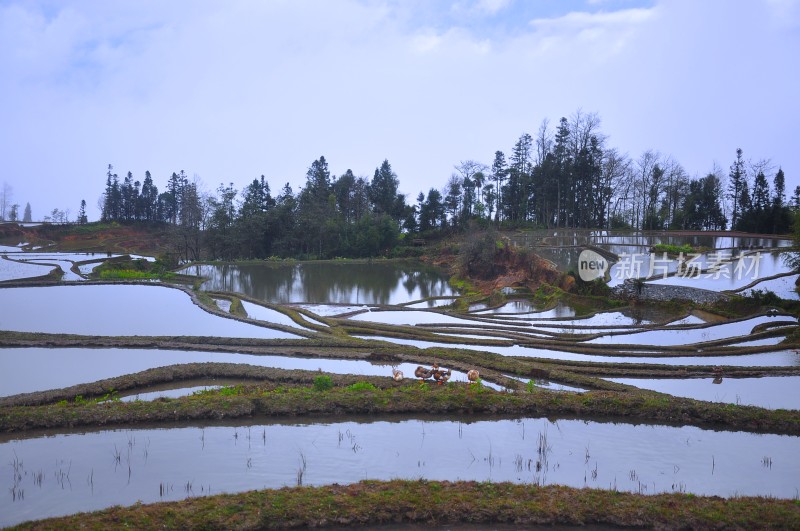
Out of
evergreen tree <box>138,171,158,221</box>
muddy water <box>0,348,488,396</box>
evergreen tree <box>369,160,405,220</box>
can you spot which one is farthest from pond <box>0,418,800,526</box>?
evergreen tree <box>138,171,158,221</box>

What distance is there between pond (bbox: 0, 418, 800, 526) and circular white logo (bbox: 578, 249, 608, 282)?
22383mm

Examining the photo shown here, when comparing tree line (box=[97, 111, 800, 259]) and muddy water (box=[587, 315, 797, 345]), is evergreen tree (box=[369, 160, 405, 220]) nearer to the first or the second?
tree line (box=[97, 111, 800, 259])

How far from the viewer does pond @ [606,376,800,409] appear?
12977 mm

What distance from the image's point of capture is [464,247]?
47438mm

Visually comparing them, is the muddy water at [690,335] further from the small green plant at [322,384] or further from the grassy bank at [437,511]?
the grassy bank at [437,511]

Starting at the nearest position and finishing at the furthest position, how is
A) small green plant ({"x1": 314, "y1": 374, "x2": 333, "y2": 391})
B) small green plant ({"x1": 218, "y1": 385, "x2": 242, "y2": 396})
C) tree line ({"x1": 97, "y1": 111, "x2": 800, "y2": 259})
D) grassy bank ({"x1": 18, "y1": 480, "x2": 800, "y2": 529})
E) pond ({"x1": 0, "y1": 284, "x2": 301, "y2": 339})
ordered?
grassy bank ({"x1": 18, "y1": 480, "x2": 800, "y2": 529}), small green plant ({"x1": 218, "y1": 385, "x2": 242, "y2": 396}), small green plant ({"x1": 314, "y1": 374, "x2": 333, "y2": 391}), pond ({"x1": 0, "y1": 284, "x2": 301, "y2": 339}), tree line ({"x1": 97, "y1": 111, "x2": 800, "y2": 259})

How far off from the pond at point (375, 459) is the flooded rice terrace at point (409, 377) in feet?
0.11

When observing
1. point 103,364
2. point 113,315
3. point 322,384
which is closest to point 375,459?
point 322,384

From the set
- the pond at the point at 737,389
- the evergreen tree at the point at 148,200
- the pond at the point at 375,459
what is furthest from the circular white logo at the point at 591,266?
the evergreen tree at the point at 148,200

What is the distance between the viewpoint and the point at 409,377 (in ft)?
48.0

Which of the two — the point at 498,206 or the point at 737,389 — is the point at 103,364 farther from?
the point at 498,206

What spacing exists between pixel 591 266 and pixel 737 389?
67.9 ft

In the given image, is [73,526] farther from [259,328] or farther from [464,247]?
[464,247]

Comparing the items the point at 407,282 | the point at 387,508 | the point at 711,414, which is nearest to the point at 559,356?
the point at 711,414
